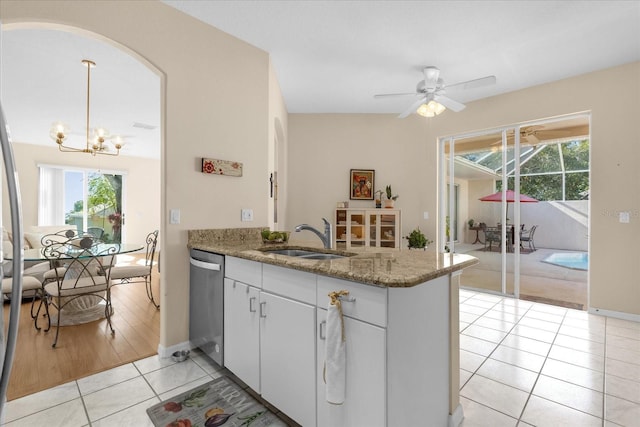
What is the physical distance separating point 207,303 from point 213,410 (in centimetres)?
71

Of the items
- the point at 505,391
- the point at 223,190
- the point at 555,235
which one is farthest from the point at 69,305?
the point at 555,235

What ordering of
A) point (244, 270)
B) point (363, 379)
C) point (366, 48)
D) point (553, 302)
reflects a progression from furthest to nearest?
point (553, 302) → point (366, 48) → point (244, 270) → point (363, 379)

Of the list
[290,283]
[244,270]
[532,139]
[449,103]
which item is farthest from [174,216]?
[532,139]

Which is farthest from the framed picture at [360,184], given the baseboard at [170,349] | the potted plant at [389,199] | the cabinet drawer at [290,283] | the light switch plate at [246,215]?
the cabinet drawer at [290,283]

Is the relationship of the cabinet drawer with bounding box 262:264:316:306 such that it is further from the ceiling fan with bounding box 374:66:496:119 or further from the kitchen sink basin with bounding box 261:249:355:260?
the ceiling fan with bounding box 374:66:496:119

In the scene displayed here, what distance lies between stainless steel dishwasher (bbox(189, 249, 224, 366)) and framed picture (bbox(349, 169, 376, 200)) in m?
3.10

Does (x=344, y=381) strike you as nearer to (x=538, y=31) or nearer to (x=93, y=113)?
(x=538, y=31)

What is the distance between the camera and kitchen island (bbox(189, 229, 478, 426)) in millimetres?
1307

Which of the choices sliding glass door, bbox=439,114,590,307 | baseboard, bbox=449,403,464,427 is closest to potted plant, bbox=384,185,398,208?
sliding glass door, bbox=439,114,590,307

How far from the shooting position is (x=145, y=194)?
8.02 meters

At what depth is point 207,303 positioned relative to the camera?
7.63 feet

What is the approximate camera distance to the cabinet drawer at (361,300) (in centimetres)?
129

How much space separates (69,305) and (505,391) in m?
4.12

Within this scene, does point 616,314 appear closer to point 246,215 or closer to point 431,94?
point 431,94
